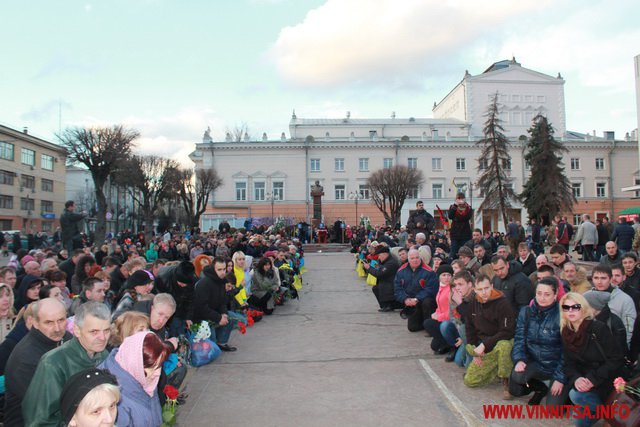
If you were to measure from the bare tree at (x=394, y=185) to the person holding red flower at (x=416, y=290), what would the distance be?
123 feet

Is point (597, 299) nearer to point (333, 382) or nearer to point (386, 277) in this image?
point (333, 382)

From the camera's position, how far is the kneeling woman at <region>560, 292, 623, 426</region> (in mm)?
4297

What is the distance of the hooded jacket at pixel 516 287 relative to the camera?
655cm

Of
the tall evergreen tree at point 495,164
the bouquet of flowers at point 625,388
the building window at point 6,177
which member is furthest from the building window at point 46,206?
the bouquet of flowers at point 625,388

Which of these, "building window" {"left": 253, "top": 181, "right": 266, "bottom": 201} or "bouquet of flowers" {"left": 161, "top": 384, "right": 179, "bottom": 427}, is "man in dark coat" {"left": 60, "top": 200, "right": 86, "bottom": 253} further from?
"building window" {"left": 253, "top": 181, "right": 266, "bottom": 201}

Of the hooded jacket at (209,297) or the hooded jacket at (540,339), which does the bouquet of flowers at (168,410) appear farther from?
the hooded jacket at (540,339)

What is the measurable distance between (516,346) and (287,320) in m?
5.40

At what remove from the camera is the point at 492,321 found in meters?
5.59

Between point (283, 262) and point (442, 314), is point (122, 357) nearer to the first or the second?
point (442, 314)

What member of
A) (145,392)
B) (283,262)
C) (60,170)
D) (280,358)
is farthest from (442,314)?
(60,170)

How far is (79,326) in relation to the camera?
3.62m

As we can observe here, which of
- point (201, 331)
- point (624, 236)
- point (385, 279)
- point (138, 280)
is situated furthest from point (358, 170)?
point (138, 280)

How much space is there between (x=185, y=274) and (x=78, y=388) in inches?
165

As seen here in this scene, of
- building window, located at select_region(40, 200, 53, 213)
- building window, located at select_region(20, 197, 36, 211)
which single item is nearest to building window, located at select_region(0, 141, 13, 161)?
building window, located at select_region(20, 197, 36, 211)
